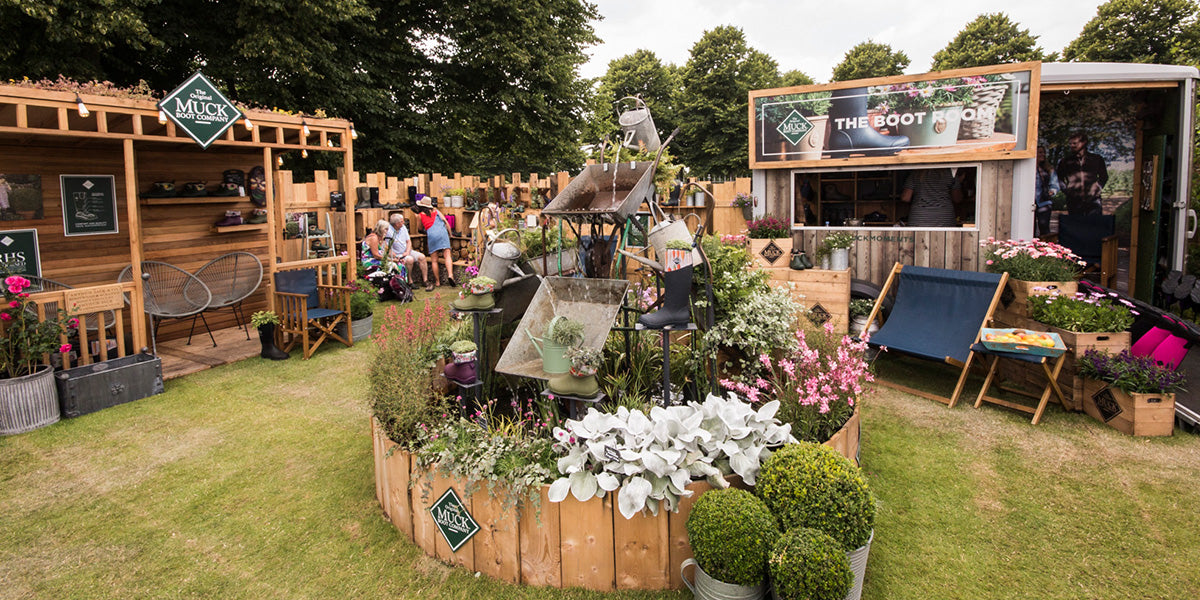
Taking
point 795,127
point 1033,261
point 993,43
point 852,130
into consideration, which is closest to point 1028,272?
point 1033,261

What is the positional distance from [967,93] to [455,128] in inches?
586

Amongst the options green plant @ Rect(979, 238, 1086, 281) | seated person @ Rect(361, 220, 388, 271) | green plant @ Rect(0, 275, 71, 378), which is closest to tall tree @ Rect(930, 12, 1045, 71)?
green plant @ Rect(979, 238, 1086, 281)

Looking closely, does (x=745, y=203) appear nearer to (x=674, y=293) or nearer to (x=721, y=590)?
(x=674, y=293)

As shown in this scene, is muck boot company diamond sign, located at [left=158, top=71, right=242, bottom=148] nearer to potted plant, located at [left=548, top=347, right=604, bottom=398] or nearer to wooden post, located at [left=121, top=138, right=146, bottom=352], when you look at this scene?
wooden post, located at [left=121, top=138, right=146, bottom=352]

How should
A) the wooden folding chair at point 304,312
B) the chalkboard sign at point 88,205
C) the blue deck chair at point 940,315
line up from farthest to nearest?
the wooden folding chair at point 304,312
the chalkboard sign at point 88,205
the blue deck chair at point 940,315

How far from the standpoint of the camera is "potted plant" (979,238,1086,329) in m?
5.77

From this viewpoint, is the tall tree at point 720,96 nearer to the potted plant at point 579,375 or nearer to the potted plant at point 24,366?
the potted plant at point 24,366

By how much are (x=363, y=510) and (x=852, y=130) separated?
6.71m

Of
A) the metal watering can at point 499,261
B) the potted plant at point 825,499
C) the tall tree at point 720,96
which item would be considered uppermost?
the tall tree at point 720,96

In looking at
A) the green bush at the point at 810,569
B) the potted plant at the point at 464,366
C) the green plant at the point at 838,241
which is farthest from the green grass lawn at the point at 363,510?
the green plant at the point at 838,241

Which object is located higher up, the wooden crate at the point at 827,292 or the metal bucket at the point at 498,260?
the metal bucket at the point at 498,260

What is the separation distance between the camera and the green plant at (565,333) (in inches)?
139

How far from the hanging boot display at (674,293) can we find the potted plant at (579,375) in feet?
1.25

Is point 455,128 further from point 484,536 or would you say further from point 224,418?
point 484,536
